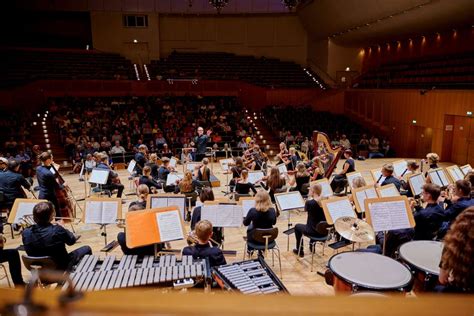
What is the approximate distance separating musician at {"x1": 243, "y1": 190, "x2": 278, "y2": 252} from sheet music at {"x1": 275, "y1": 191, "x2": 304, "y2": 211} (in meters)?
0.61

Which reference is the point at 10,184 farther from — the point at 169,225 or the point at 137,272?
the point at 137,272

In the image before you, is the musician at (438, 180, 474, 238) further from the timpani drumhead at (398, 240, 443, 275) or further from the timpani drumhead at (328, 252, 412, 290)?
the timpani drumhead at (328, 252, 412, 290)

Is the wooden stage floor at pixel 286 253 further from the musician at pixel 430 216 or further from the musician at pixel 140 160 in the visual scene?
the musician at pixel 430 216

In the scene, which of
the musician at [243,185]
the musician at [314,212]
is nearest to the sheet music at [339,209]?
the musician at [314,212]

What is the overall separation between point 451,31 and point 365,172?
9558mm

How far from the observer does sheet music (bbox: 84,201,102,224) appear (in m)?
4.86

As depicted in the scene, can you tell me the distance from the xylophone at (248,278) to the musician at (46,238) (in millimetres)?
1641

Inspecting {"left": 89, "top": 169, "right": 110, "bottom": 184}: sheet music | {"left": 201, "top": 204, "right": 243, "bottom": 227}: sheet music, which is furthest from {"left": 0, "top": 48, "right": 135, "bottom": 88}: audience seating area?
{"left": 201, "top": 204, "right": 243, "bottom": 227}: sheet music

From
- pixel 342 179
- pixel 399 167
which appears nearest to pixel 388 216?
pixel 342 179

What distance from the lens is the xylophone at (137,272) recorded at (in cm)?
331

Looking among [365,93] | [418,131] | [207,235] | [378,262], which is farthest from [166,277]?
[365,93]

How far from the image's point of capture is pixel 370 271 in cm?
320

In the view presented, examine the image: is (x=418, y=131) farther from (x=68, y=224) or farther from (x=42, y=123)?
(x=42, y=123)

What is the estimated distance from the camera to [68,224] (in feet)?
23.0
